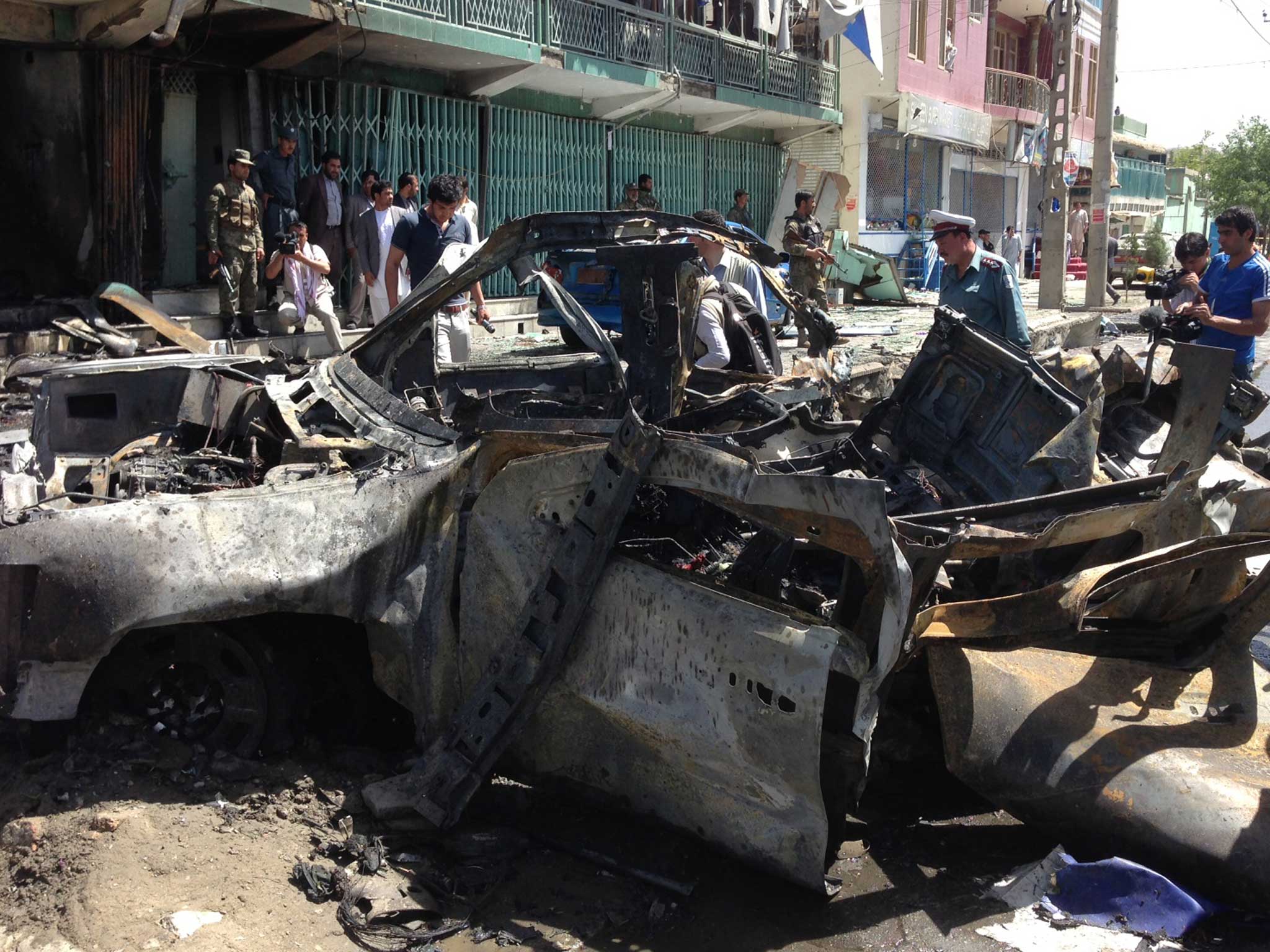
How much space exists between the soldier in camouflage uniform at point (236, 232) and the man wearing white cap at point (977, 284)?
254 inches

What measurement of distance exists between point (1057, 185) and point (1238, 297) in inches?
615

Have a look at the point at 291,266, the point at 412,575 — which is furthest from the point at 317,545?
the point at 291,266

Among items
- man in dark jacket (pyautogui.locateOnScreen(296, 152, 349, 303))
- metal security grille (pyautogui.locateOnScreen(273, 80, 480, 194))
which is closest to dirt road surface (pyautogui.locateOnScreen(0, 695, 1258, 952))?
man in dark jacket (pyautogui.locateOnScreen(296, 152, 349, 303))

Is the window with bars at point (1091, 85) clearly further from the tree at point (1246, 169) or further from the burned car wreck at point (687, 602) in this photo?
the burned car wreck at point (687, 602)

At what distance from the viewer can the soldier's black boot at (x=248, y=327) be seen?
34.8ft

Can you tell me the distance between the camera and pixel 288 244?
32.9 feet

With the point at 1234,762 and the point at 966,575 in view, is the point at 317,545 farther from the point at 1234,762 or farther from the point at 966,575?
the point at 1234,762

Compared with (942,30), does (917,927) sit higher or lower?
lower

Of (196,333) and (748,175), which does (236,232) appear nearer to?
(196,333)

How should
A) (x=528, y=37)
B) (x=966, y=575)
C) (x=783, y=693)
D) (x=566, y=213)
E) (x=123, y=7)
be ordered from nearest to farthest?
(x=783, y=693)
(x=966, y=575)
(x=566, y=213)
(x=123, y=7)
(x=528, y=37)

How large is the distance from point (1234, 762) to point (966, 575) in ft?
2.91

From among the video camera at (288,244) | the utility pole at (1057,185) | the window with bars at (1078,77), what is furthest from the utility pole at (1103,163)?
the window with bars at (1078,77)

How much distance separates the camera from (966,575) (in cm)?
355

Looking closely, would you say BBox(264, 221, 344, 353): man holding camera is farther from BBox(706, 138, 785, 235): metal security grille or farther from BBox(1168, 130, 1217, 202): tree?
BBox(1168, 130, 1217, 202): tree
